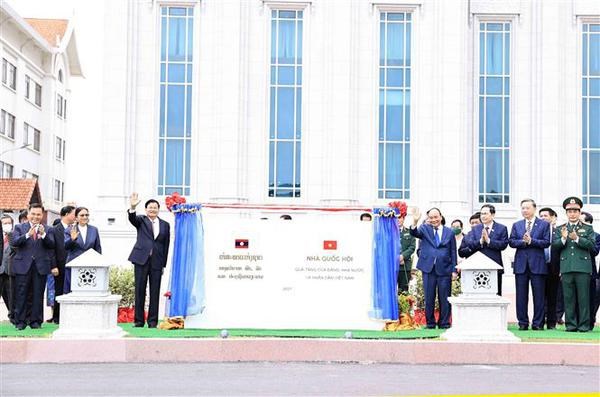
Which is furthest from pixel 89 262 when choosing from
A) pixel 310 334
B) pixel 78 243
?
pixel 310 334

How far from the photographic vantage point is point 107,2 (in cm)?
3014

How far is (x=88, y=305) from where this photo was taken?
45.3ft

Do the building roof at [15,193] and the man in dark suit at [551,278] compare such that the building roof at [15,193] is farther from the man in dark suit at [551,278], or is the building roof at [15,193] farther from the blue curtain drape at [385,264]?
the man in dark suit at [551,278]

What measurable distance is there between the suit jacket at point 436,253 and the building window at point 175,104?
14.5 m

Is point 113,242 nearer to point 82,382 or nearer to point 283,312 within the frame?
point 283,312

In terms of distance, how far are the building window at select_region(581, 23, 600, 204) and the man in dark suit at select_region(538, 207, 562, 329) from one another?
14.6 m

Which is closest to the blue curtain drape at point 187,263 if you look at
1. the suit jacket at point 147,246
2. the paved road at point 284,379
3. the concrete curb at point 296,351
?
the suit jacket at point 147,246

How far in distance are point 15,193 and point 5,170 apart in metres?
9.60

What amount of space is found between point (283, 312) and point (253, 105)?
1498 centimetres

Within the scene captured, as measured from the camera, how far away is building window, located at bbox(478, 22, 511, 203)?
30.7 metres

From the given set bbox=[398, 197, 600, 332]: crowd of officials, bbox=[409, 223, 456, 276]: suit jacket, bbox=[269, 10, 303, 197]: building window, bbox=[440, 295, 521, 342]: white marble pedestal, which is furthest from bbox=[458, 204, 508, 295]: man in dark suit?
bbox=[269, 10, 303, 197]: building window

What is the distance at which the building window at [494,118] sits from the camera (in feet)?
101

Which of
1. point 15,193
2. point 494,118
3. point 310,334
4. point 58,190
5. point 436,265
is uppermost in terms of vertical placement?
point 494,118

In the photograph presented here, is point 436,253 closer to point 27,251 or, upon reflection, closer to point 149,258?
point 149,258
